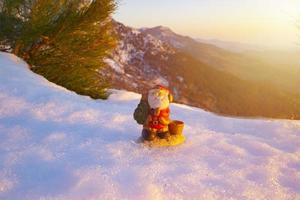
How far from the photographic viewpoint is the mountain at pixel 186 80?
123538 millimetres

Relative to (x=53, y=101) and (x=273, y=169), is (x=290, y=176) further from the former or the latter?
(x=53, y=101)

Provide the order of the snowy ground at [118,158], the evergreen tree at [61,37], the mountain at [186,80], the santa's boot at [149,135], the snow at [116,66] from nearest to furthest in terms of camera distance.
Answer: the snowy ground at [118,158] < the santa's boot at [149,135] < the evergreen tree at [61,37] < the mountain at [186,80] < the snow at [116,66]

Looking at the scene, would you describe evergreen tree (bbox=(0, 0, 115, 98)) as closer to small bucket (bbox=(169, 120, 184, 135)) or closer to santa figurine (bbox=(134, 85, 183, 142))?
santa figurine (bbox=(134, 85, 183, 142))

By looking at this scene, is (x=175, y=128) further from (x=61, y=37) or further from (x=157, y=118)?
(x=61, y=37)

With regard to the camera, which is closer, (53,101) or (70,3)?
(53,101)

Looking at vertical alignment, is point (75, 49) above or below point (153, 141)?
above

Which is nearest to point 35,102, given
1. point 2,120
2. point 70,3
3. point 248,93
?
point 2,120

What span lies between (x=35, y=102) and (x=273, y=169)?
425cm

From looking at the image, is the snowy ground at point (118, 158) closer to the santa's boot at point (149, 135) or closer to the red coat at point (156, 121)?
the santa's boot at point (149, 135)

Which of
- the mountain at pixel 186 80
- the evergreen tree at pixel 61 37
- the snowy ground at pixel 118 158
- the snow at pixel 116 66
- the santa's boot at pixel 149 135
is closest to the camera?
the snowy ground at pixel 118 158

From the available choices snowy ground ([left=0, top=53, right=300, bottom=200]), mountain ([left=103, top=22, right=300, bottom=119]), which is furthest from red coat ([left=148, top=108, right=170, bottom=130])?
mountain ([left=103, top=22, right=300, bottom=119])

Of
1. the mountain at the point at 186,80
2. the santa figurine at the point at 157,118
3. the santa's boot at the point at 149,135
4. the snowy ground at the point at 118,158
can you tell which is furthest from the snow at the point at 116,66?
the santa's boot at the point at 149,135

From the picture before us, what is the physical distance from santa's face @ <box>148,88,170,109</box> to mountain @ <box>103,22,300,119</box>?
101 m

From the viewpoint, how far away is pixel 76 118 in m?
6.86
